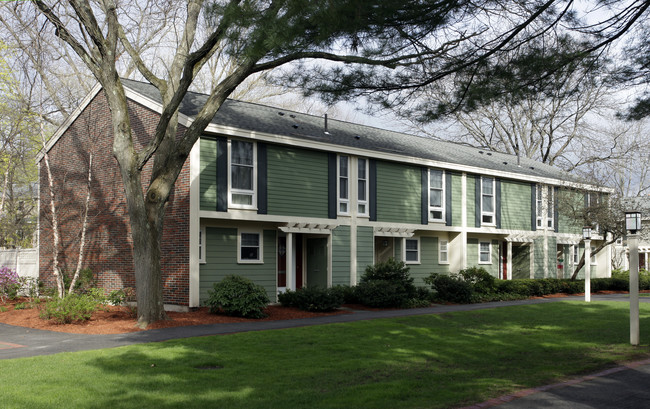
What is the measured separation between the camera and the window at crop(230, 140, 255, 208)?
19.7 meters

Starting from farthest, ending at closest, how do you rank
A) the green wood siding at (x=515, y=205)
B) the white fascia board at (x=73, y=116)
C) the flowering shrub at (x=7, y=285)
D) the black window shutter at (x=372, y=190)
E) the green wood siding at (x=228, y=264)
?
the green wood siding at (x=515, y=205) → the black window shutter at (x=372, y=190) → the white fascia board at (x=73, y=116) → the flowering shrub at (x=7, y=285) → the green wood siding at (x=228, y=264)

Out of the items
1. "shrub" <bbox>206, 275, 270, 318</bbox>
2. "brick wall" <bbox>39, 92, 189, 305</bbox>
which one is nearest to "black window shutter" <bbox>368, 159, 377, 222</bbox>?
"shrub" <bbox>206, 275, 270, 318</bbox>

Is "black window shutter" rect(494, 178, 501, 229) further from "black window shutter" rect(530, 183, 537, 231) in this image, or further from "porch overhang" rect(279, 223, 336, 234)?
"porch overhang" rect(279, 223, 336, 234)

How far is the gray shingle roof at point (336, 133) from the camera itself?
68.7 feet

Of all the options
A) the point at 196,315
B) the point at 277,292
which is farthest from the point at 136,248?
the point at 277,292

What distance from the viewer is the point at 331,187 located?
74.1 ft

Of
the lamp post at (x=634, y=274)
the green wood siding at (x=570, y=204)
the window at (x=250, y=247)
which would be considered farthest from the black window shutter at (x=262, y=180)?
Answer: the green wood siding at (x=570, y=204)

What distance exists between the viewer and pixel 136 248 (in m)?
15.6

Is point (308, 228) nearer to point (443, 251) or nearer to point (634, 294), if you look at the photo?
point (443, 251)

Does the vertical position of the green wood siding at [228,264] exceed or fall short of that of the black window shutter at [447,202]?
it falls short

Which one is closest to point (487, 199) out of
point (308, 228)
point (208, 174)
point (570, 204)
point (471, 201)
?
point (471, 201)

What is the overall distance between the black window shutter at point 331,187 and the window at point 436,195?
5453 mm

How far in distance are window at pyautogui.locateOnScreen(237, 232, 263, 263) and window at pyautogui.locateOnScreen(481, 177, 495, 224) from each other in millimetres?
12033

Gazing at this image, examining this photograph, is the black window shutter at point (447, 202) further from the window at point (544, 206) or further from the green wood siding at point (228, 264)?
the green wood siding at point (228, 264)
